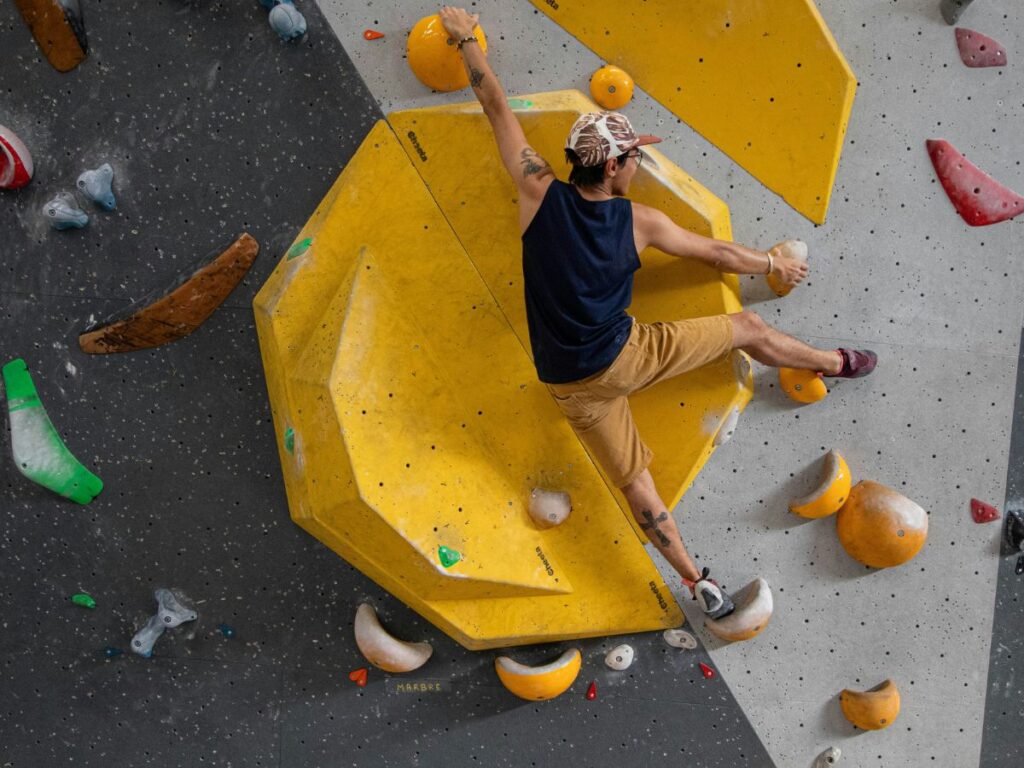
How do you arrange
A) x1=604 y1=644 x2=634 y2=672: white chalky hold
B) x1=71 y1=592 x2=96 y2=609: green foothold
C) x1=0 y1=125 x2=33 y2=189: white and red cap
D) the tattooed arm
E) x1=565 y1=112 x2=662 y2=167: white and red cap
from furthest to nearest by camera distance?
1. x1=71 y1=592 x2=96 y2=609: green foothold
2. x1=604 y1=644 x2=634 y2=672: white chalky hold
3. x1=0 y1=125 x2=33 y2=189: white and red cap
4. the tattooed arm
5. x1=565 y1=112 x2=662 y2=167: white and red cap

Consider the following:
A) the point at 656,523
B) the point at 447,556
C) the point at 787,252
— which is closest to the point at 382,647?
the point at 447,556

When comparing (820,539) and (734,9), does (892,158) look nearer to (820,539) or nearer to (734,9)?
(734,9)

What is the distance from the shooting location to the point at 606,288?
2074mm

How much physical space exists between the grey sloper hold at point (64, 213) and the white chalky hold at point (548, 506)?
5.03 ft

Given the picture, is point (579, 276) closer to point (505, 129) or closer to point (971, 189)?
point (505, 129)

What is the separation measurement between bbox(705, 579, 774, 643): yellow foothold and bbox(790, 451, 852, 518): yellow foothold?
0.25m

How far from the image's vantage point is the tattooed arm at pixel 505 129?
2100 mm

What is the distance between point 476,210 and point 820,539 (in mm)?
1374

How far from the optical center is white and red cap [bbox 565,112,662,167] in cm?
197

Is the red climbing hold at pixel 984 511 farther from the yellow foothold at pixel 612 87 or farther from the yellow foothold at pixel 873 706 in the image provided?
the yellow foothold at pixel 612 87

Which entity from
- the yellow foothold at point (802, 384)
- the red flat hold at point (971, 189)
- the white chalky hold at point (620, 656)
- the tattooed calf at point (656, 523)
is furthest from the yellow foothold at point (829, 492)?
the red flat hold at point (971, 189)

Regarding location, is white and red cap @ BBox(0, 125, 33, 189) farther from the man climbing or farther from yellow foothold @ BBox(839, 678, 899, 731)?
Result: yellow foothold @ BBox(839, 678, 899, 731)

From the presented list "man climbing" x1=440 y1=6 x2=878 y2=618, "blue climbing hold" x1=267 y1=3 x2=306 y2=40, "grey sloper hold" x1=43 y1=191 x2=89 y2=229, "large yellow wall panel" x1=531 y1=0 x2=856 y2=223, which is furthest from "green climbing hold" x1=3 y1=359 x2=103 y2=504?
"large yellow wall panel" x1=531 y1=0 x2=856 y2=223

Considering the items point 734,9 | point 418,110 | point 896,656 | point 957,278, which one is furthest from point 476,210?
point 896,656
